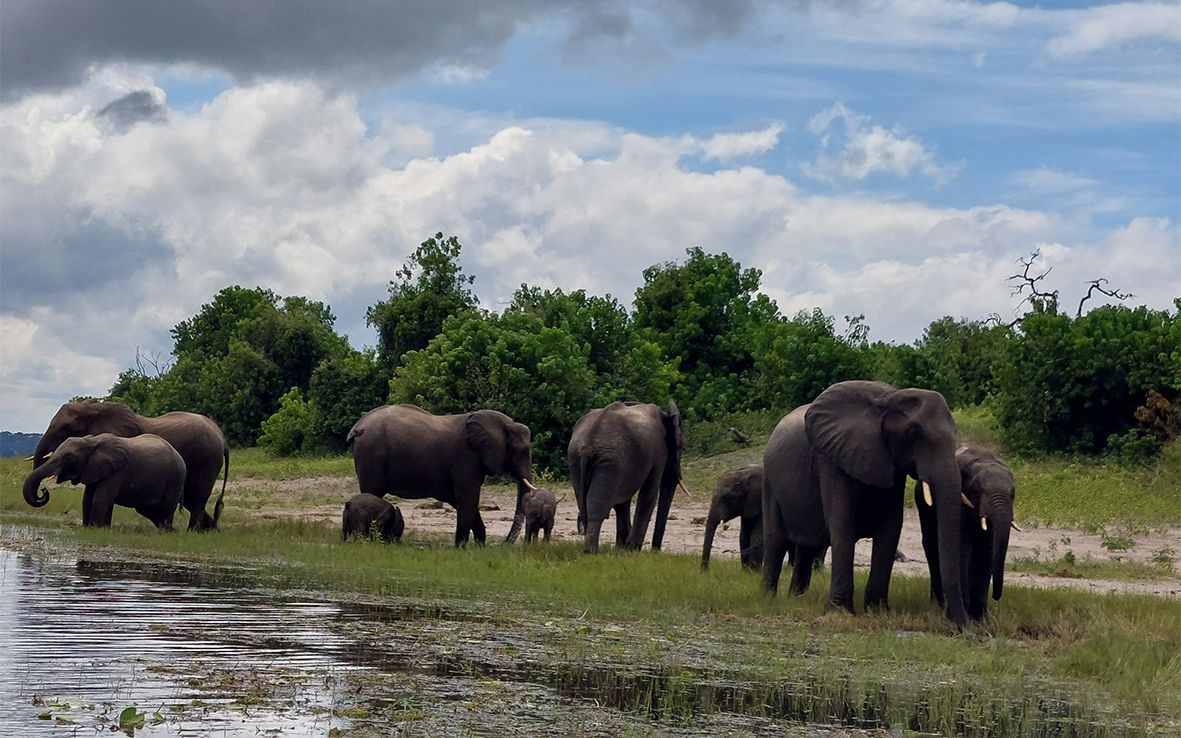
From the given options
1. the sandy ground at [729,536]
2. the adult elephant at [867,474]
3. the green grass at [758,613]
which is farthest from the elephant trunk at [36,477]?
the adult elephant at [867,474]

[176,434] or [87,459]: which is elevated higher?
[176,434]

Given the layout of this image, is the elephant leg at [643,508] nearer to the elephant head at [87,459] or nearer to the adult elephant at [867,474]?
the adult elephant at [867,474]

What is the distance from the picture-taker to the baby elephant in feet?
71.4

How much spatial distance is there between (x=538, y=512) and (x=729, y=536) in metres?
3.71

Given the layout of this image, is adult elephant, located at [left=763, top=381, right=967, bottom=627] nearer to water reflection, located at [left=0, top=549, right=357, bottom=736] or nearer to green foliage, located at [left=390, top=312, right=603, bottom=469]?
water reflection, located at [left=0, top=549, right=357, bottom=736]

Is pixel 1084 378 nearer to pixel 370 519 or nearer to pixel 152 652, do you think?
pixel 370 519

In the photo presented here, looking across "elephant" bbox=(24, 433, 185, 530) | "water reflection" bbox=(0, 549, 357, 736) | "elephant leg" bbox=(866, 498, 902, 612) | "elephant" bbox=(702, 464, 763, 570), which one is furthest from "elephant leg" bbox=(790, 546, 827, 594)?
"elephant" bbox=(24, 433, 185, 530)

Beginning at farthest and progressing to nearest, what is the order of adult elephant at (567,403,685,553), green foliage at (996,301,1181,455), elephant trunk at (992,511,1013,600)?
green foliage at (996,301,1181,455), adult elephant at (567,403,685,553), elephant trunk at (992,511,1013,600)

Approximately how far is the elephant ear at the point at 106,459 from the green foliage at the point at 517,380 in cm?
1404

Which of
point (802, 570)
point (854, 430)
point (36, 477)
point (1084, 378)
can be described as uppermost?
point (1084, 378)

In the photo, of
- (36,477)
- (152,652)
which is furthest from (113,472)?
(152,652)

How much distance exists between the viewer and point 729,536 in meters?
24.6

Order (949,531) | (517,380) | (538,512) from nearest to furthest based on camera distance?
(949,531)
(538,512)
(517,380)

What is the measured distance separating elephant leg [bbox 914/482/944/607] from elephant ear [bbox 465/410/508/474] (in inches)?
335
